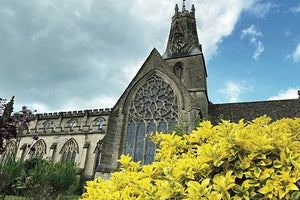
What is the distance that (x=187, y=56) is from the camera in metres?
21.3

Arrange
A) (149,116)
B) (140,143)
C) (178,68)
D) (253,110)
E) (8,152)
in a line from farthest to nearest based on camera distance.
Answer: (178,68) < (253,110) < (149,116) < (140,143) < (8,152)

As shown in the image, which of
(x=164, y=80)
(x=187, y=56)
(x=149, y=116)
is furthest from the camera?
(x=187, y=56)

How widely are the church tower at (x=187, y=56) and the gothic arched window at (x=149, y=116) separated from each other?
9.56 feet

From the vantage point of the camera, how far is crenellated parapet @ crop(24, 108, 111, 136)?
78.0ft

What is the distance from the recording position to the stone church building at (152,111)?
15188mm

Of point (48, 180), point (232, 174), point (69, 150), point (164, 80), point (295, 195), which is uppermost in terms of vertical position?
point (164, 80)

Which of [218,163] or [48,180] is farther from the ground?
[218,163]

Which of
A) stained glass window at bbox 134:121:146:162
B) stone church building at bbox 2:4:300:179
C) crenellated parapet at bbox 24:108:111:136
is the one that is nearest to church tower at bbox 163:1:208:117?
stone church building at bbox 2:4:300:179

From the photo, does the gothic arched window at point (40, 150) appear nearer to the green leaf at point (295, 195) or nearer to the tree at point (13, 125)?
the tree at point (13, 125)

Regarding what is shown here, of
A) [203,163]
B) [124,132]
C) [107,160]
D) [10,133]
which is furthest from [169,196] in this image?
[124,132]

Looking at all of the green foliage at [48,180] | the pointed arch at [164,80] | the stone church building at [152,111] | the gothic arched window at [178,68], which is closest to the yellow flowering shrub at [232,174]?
the green foliage at [48,180]

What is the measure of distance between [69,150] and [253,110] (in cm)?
1876

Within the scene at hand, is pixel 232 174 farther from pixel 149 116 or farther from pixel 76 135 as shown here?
pixel 76 135

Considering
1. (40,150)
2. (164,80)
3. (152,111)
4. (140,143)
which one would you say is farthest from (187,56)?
(40,150)
